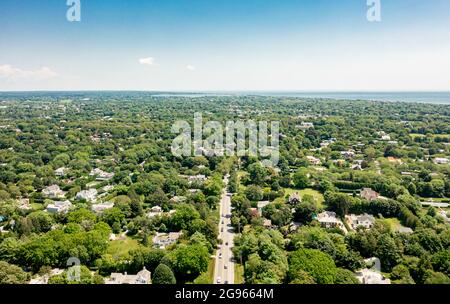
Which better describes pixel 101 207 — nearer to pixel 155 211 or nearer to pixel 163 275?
pixel 155 211

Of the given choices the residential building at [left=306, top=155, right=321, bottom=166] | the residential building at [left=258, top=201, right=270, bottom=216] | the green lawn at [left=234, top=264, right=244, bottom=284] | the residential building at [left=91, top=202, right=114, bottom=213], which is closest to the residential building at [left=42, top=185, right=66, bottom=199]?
the residential building at [left=91, top=202, right=114, bottom=213]

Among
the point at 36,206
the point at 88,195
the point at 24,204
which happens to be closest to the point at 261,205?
the point at 88,195

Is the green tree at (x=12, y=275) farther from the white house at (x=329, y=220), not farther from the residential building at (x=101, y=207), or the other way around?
the white house at (x=329, y=220)

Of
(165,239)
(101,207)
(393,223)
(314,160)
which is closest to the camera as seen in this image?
(165,239)

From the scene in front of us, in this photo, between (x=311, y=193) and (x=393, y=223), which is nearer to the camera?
(x=393, y=223)

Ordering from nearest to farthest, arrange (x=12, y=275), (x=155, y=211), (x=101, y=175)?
(x=12, y=275) < (x=155, y=211) < (x=101, y=175)

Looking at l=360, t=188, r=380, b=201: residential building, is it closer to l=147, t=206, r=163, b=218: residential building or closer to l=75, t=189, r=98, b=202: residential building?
l=147, t=206, r=163, b=218: residential building
